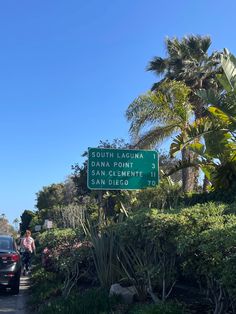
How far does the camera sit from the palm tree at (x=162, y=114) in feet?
60.6

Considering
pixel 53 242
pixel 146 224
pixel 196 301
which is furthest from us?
pixel 53 242

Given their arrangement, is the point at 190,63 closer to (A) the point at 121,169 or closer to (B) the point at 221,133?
(B) the point at 221,133

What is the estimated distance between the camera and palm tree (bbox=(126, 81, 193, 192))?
18.5 metres

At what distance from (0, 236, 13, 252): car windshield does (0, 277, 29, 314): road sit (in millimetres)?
1140

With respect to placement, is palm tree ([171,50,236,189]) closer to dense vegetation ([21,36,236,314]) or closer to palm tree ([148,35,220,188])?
dense vegetation ([21,36,236,314])

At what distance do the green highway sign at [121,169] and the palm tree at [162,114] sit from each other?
6.65 metres

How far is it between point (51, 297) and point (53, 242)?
7.82ft

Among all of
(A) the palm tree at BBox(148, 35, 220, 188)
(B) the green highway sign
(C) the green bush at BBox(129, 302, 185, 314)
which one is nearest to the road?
(B) the green highway sign

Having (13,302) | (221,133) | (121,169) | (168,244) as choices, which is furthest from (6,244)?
(168,244)

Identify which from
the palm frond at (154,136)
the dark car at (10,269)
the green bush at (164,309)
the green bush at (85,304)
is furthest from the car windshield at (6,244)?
the palm frond at (154,136)

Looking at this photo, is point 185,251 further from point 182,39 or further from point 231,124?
point 182,39

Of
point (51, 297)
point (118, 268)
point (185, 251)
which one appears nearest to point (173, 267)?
point (185, 251)

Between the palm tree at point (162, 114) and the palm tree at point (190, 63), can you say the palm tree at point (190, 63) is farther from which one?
the palm tree at point (162, 114)

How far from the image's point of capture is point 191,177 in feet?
67.7
